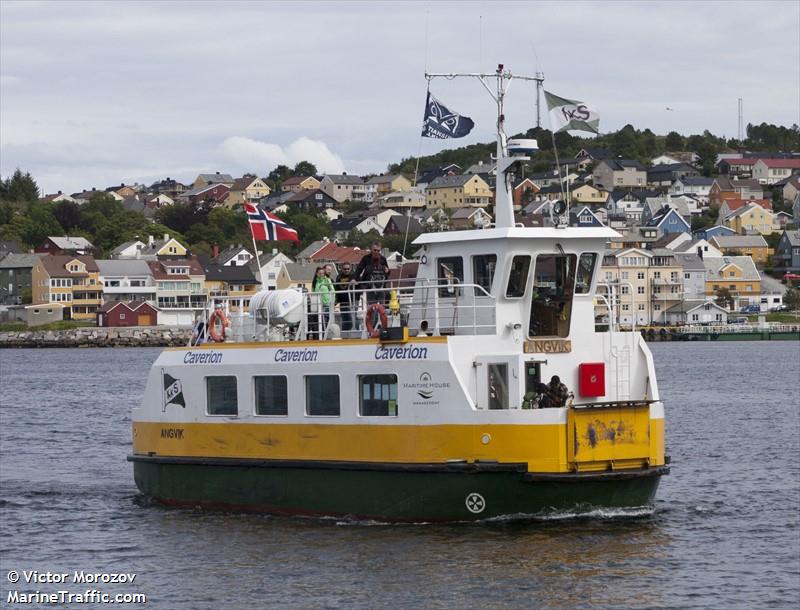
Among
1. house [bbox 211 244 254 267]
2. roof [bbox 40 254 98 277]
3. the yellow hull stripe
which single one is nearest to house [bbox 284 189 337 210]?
house [bbox 211 244 254 267]

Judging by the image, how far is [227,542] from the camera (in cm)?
2103

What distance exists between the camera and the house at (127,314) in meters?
116

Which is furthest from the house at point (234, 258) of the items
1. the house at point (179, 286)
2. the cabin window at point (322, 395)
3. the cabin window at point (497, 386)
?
the cabin window at point (497, 386)

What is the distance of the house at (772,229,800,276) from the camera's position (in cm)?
14750

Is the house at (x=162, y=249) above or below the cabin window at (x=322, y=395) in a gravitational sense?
above

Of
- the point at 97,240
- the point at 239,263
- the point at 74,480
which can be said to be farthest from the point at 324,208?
the point at 74,480

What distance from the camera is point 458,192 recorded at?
551 ft

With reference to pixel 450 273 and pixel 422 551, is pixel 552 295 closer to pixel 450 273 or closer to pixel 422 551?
pixel 450 273

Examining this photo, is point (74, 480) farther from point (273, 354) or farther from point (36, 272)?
point (36, 272)

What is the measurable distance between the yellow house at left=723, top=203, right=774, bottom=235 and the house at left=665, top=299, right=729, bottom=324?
44.7 metres

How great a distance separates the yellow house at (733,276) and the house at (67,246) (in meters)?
62.7

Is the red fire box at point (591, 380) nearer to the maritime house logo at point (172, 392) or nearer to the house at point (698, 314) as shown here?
the maritime house logo at point (172, 392)

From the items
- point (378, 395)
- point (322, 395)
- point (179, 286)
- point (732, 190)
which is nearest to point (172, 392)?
point (322, 395)

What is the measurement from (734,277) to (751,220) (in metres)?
37.5
